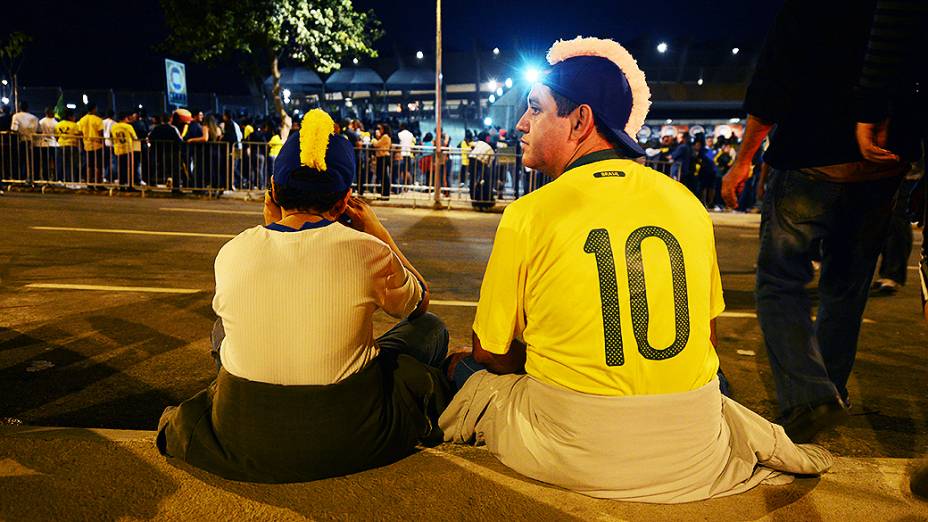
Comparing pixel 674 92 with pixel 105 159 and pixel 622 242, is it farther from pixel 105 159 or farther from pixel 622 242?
pixel 622 242

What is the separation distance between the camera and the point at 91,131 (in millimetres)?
16516

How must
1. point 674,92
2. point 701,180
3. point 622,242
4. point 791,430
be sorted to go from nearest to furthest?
point 622,242 < point 791,430 < point 701,180 < point 674,92

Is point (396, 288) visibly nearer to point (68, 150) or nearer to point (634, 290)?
point (634, 290)

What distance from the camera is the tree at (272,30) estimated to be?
70.0ft

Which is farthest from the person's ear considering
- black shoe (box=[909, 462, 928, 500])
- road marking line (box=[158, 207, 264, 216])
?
road marking line (box=[158, 207, 264, 216])

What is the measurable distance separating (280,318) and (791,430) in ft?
6.93

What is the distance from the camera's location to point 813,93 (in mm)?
3117

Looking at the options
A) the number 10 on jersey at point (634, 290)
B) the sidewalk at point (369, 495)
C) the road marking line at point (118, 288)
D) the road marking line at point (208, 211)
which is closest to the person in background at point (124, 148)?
the road marking line at point (208, 211)

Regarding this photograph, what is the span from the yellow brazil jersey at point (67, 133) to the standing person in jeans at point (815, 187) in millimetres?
16765

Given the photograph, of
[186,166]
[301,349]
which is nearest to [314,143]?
[301,349]

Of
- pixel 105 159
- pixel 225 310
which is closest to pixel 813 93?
pixel 225 310

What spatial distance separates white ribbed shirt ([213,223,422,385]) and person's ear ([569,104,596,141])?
796 millimetres

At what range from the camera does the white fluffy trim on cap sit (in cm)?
254

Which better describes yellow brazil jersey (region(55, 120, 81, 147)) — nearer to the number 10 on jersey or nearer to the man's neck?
the man's neck
